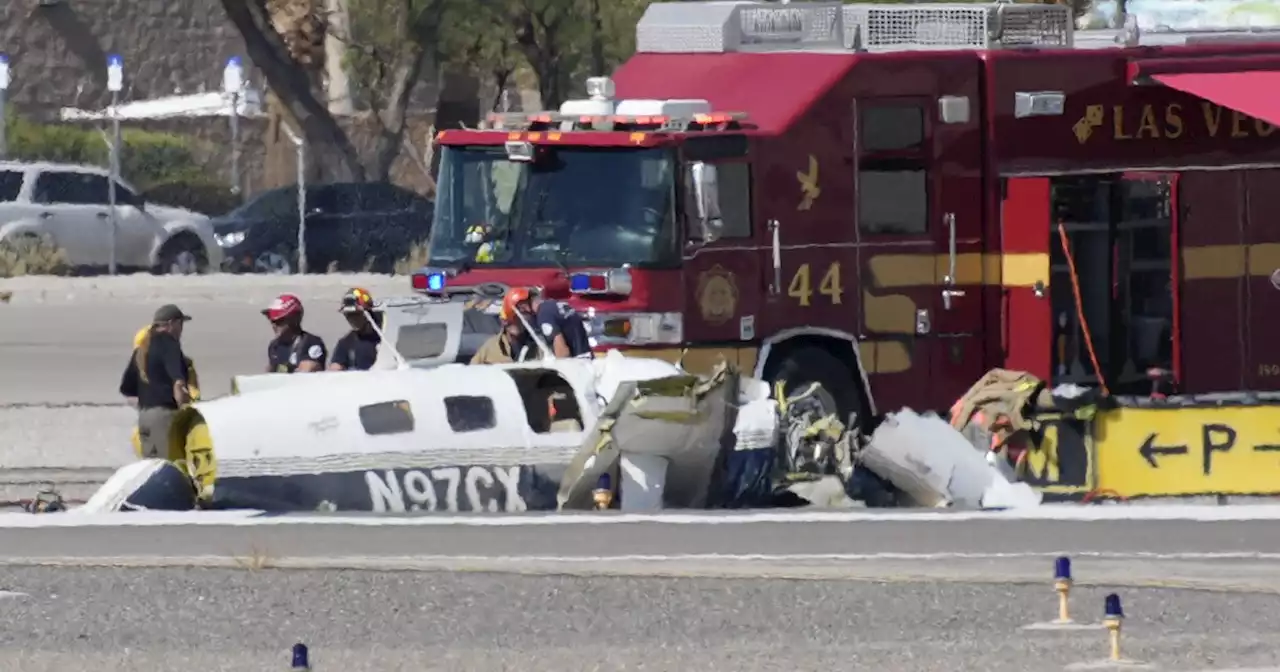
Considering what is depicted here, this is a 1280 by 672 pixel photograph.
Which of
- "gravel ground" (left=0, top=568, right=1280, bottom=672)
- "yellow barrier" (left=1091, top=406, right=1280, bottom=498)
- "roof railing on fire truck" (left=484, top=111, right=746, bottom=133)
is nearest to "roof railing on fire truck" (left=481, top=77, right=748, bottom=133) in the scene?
"roof railing on fire truck" (left=484, top=111, right=746, bottom=133)

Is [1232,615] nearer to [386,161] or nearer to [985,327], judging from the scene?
[985,327]

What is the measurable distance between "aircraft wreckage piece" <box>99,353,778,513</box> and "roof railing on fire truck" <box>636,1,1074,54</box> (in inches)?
176

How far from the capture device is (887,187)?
19.1 m

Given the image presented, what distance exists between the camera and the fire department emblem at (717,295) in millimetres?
18219

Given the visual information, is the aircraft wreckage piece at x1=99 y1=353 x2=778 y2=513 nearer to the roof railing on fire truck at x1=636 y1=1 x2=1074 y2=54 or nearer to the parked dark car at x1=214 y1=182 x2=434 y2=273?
the roof railing on fire truck at x1=636 y1=1 x2=1074 y2=54

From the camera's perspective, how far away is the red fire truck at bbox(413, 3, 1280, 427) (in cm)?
1816

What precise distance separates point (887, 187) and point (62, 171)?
17944 mm

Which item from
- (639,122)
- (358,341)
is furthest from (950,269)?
(358,341)

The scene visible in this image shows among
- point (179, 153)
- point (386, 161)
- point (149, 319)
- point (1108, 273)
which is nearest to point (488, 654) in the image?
point (1108, 273)

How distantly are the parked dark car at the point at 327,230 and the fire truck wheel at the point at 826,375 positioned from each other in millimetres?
17966

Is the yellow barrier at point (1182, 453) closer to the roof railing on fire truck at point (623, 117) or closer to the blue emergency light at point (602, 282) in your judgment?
the blue emergency light at point (602, 282)

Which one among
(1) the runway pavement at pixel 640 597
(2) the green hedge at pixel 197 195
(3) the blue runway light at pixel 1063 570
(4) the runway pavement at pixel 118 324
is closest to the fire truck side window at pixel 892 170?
(1) the runway pavement at pixel 640 597

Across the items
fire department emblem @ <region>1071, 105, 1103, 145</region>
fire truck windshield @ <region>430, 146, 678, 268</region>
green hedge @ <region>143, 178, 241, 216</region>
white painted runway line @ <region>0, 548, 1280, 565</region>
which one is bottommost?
white painted runway line @ <region>0, 548, 1280, 565</region>

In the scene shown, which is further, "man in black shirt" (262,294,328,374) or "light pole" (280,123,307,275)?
"light pole" (280,123,307,275)
